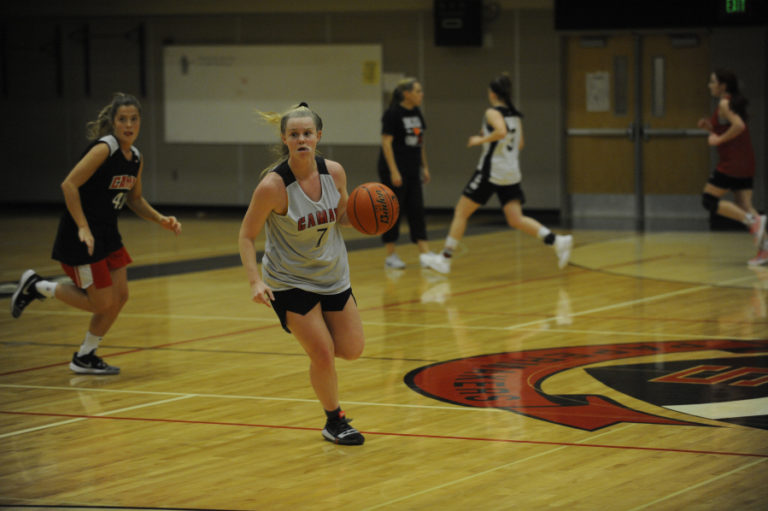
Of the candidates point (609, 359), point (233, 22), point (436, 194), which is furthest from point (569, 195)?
point (609, 359)

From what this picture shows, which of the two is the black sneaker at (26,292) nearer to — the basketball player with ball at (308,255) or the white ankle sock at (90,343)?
the white ankle sock at (90,343)

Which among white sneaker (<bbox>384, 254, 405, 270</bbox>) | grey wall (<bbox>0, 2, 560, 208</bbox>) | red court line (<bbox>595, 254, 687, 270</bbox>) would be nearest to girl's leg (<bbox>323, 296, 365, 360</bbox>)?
white sneaker (<bbox>384, 254, 405, 270</bbox>)

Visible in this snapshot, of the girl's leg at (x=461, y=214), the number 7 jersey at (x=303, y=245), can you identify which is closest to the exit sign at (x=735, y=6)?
the girl's leg at (x=461, y=214)

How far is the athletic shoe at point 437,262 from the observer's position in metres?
11.3

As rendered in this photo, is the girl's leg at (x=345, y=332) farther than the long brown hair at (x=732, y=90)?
No

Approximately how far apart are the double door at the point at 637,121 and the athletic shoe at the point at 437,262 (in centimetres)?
594

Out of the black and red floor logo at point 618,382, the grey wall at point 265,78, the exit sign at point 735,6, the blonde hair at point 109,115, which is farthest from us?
the grey wall at point 265,78

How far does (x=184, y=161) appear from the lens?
63.7ft

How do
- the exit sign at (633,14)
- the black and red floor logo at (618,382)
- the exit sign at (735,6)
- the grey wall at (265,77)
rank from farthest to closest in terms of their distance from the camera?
the grey wall at (265,77), the exit sign at (633,14), the exit sign at (735,6), the black and red floor logo at (618,382)

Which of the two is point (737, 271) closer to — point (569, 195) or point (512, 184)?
point (512, 184)

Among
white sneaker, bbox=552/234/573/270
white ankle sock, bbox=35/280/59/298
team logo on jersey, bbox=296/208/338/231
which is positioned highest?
team logo on jersey, bbox=296/208/338/231

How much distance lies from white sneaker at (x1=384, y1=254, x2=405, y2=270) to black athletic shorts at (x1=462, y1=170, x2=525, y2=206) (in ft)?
3.50

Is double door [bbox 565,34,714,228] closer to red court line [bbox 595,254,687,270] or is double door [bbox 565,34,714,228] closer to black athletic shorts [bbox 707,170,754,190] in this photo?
red court line [bbox 595,254,687,270]

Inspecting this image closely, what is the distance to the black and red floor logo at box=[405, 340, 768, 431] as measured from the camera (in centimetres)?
586
